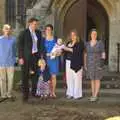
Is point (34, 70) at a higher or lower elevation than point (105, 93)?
higher

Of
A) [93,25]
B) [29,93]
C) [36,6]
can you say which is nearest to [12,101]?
[29,93]

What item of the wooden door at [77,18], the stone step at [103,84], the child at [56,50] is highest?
the wooden door at [77,18]

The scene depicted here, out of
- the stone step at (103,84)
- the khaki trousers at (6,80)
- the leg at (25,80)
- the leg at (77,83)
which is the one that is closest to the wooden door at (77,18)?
the stone step at (103,84)

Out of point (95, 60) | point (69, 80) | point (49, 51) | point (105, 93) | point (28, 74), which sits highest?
point (49, 51)

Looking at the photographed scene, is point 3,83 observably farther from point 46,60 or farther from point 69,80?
point 69,80

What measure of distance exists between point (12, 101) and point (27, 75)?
0.82 meters

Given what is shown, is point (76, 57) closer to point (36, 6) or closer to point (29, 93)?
point (29, 93)

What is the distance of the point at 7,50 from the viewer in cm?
1384

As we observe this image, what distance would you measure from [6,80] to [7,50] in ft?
2.54

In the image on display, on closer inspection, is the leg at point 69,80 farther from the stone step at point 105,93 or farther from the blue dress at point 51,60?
the stone step at point 105,93

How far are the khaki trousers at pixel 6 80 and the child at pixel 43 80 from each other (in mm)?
720

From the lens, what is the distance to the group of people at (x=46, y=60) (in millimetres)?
13539

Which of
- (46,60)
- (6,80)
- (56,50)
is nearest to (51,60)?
(46,60)

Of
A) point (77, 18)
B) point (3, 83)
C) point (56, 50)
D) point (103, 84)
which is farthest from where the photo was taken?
point (77, 18)
